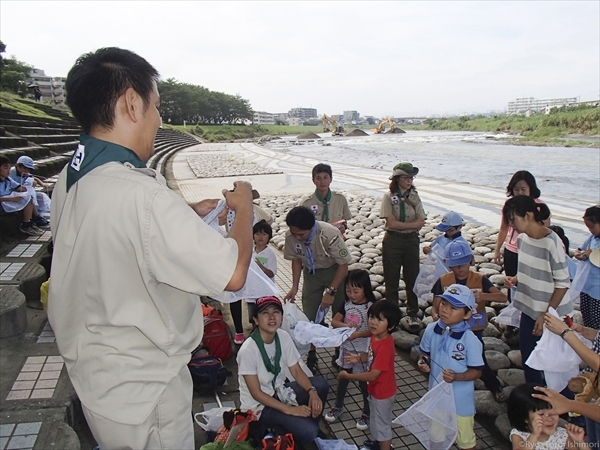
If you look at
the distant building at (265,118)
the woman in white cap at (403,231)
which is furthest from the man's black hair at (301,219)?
the distant building at (265,118)

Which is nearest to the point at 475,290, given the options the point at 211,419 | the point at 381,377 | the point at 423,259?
the point at 381,377

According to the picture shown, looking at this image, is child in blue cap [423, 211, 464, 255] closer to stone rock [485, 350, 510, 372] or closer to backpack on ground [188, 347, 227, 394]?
stone rock [485, 350, 510, 372]

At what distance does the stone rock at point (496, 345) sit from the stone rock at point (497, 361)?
0.17m

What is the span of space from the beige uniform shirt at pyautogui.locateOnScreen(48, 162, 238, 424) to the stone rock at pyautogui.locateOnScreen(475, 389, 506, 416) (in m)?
2.62

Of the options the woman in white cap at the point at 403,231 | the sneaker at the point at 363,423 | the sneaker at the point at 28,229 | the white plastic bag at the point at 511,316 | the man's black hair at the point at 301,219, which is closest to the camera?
the sneaker at the point at 363,423

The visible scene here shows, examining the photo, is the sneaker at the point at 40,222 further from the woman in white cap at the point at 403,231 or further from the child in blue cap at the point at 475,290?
the child in blue cap at the point at 475,290

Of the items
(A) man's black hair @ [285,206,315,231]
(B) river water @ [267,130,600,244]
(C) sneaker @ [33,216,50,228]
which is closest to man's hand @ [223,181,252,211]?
(A) man's black hair @ [285,206,315,231]

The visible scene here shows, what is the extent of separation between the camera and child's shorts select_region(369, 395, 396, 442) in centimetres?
286

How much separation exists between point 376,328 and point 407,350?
1.42m

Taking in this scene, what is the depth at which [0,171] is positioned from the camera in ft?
18.4

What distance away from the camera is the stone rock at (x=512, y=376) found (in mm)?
3537

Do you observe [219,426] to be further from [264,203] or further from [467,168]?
[467,168]

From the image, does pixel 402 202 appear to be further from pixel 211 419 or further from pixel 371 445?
pixel 211 419

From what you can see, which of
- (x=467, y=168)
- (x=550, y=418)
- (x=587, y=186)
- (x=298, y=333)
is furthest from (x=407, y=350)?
(x=467, y=168)
